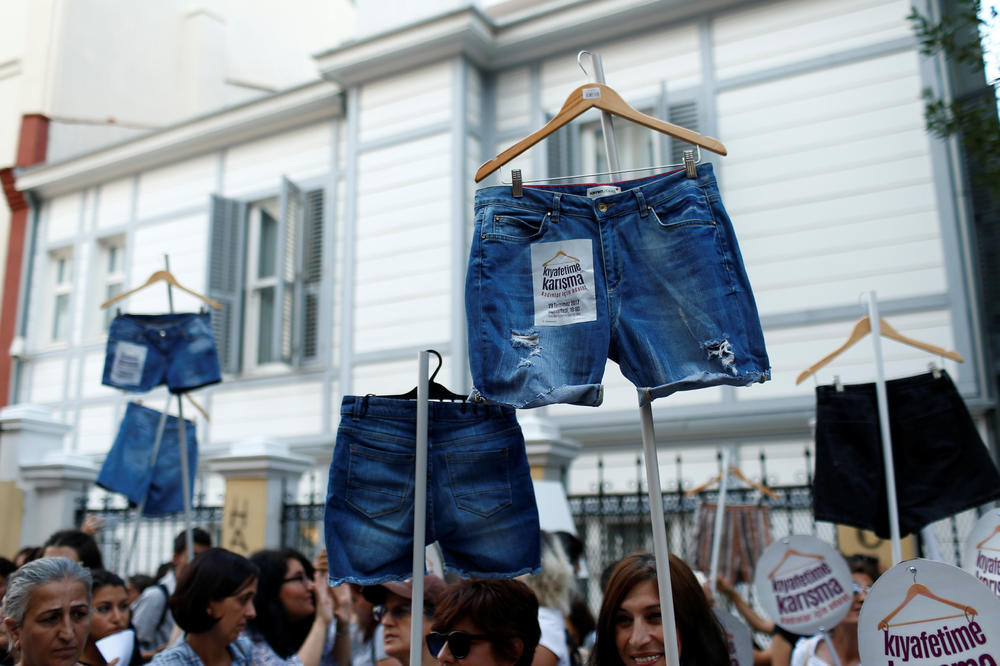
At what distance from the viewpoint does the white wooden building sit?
7.75m

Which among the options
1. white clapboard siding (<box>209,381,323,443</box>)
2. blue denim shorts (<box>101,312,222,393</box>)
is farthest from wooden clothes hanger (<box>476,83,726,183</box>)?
white clapboard siding (<box>209,381,323,443</box>)

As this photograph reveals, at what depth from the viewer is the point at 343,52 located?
9781 mm

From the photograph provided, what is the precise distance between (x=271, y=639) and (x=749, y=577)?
3.29m

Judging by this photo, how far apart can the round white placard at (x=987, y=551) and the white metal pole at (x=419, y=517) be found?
5.77 ft

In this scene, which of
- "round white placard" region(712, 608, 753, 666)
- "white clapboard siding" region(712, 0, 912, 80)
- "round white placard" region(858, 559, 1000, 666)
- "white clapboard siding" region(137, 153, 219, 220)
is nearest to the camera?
"round white placard" region(858, 559, 1000, 666)

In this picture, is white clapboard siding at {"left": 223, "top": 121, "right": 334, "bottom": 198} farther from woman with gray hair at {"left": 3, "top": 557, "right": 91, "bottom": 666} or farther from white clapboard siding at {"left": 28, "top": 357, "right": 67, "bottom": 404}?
woman with gray hair at {"left": 3, "top": 557, "right": 91, "bottom": 666}

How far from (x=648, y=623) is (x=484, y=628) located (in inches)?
19.5

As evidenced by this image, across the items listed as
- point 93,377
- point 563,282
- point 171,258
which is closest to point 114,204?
point 171,258

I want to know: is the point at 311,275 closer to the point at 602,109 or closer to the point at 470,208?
the point at 470,208

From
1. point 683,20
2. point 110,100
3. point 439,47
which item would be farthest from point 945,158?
point 110,100

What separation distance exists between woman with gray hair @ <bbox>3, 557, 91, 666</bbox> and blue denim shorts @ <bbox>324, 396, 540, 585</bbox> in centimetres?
89

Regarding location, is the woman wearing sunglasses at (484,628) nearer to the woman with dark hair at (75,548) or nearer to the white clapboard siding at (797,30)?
the woman with dark hair at (75,548)

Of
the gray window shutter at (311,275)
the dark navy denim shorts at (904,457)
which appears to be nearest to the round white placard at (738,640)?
the dark navy denim shorts at (904,457)

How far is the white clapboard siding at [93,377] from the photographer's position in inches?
447
